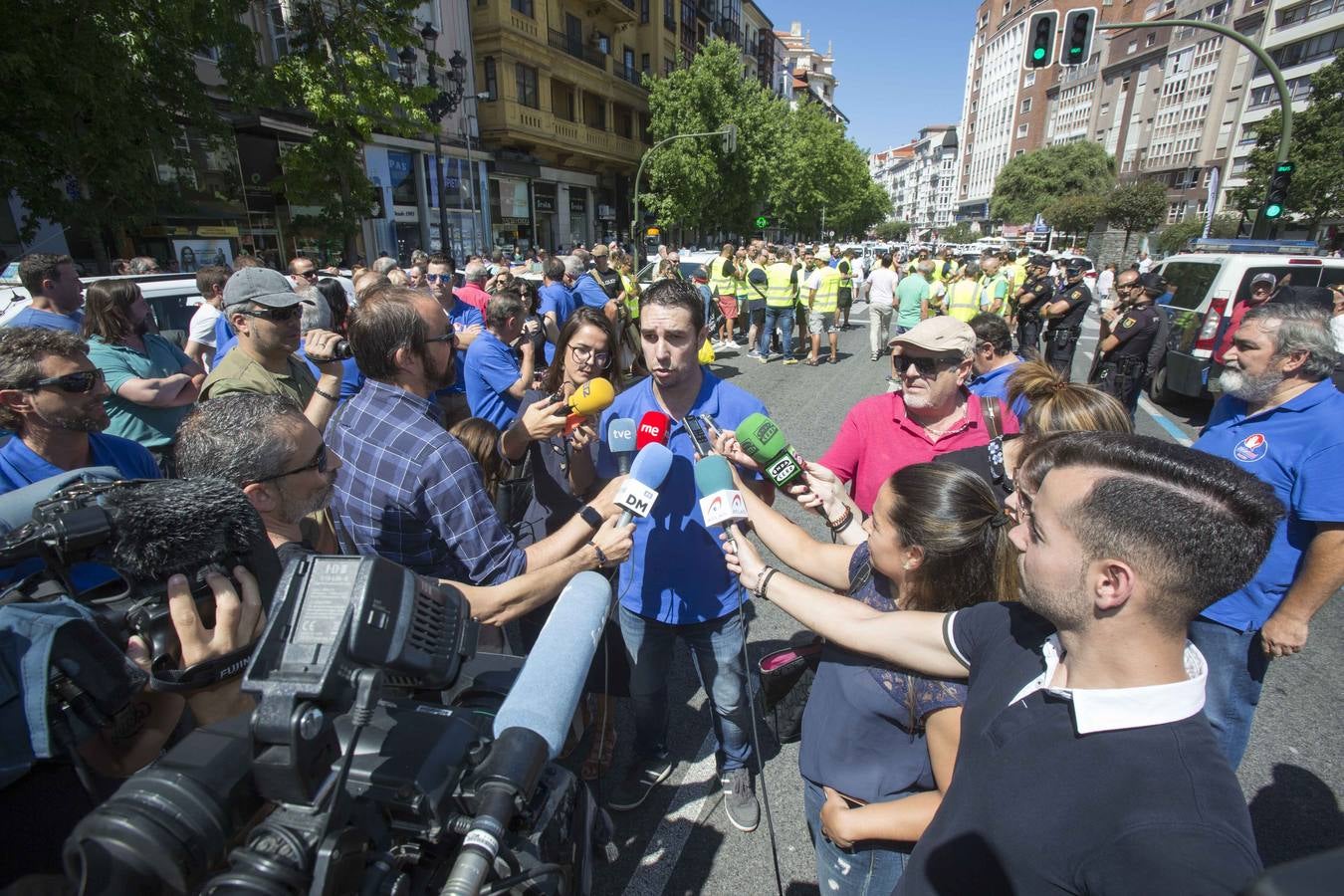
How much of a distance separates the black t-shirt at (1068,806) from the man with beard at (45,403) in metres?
2.62

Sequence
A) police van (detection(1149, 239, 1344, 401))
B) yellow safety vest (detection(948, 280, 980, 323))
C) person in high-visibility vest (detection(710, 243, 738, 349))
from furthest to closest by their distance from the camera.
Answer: person in high-visibility vest (detection(710, 243, 738, 349)) → yellow safety vest (detection(948, 280, 980, 323)) → police van (detection(1149, 239, 1344, 401))

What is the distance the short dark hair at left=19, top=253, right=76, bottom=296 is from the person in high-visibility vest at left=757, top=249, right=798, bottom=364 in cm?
898

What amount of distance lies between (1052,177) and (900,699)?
64.7 metres

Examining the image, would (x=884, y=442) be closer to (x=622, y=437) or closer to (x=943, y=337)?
(x=943, y=337)

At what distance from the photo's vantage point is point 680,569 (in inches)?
95.3

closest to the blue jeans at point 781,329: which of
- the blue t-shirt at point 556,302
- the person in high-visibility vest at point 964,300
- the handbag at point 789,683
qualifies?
the person in high-visibility vest at point 964,300

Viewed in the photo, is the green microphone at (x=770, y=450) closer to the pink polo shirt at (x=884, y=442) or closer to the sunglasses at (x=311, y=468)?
the pink polo shirt at (x=884, y=442)

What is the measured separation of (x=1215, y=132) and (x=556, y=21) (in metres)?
50.5

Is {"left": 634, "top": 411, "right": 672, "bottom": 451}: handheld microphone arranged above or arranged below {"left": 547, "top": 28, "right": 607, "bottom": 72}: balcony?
below

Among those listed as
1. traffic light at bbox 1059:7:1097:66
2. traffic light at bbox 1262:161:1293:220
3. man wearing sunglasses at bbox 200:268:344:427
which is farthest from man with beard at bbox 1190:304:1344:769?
traffic light at bbox 1262:161:1293:220

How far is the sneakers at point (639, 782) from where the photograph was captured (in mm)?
2693

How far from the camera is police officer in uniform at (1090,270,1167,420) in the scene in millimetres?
6727

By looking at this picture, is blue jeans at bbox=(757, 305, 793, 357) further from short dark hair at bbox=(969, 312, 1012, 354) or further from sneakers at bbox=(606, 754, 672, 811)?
sneakers at bbox=(606, 754, 672, 811)

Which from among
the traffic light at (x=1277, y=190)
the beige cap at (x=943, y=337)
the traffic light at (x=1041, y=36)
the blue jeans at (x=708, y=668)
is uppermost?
the traffic light at (x=1041, y=36)
